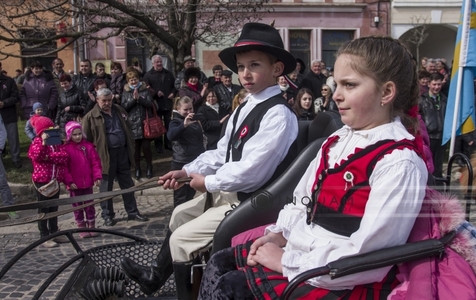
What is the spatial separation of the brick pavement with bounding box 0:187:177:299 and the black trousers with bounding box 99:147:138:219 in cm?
17

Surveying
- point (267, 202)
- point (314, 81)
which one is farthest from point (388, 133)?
point (314, 81)

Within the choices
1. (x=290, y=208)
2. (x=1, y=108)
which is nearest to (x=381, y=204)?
(x=290, y=208)

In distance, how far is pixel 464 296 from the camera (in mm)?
1799

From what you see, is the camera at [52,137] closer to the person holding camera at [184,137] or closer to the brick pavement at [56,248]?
the brick pavement at [56,248]

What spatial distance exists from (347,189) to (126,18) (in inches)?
293

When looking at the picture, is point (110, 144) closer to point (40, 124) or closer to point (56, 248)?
point (40, 124)

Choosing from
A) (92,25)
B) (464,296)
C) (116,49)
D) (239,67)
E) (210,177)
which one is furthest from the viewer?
(116,49)

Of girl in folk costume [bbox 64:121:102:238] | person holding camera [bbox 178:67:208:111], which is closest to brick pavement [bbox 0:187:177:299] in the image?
girl in folk costume [bbox 64:121:102:238]

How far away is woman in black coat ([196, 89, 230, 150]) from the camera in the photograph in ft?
23.3

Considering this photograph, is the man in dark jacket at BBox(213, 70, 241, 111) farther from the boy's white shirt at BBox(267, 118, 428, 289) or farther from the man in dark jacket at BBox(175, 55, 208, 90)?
the boy's white shirt at BBox(267, 118, 428, 289)

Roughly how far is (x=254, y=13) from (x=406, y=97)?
7.21 metres

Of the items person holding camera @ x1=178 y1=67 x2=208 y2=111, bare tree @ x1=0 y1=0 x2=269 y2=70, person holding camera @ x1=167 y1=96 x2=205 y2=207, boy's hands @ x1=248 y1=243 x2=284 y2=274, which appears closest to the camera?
boy's hands @ x1=248 y1=243 x2=284 y2=274

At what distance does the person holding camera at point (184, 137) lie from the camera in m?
6.52

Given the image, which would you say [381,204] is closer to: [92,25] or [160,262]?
[160,262]
